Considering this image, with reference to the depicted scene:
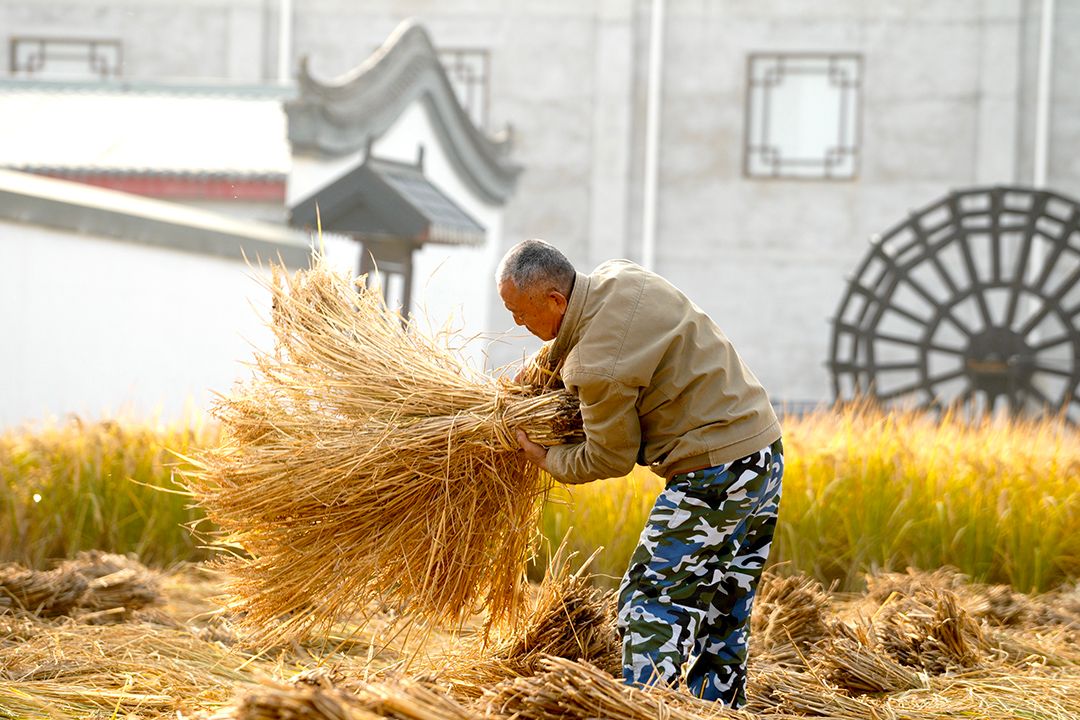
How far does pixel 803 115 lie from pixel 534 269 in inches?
601

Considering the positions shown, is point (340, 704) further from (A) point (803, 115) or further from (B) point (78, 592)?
(A) point (803, 115)

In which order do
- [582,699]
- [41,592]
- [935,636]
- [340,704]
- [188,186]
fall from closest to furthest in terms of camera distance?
1. [340,704]
2. [582,699]
3. [935,636]
4. [41,592]
5. [188,186]

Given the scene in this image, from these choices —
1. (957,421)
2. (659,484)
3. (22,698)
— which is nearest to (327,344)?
(22,698)

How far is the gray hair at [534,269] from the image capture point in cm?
361

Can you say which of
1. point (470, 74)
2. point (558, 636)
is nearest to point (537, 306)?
point (558, 636)

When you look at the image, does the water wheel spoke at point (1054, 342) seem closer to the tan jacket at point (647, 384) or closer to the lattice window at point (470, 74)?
the lattice window at point (470, 74)

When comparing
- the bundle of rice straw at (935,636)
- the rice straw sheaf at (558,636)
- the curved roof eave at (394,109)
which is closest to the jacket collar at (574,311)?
the rice straw sheaf at (558,636)

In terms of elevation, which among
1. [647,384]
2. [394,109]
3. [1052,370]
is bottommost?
[1052,370]

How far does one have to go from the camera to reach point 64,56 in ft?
62.8

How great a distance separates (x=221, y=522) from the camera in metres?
4.03

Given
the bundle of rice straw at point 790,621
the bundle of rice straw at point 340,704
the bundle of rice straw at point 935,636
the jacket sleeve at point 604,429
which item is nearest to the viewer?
the bundle of rice straw at point 340,704

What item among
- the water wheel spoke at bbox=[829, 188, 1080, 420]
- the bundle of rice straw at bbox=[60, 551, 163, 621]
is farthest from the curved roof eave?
the bundle of rice straw at bbox=[60, 551, 163, 621]

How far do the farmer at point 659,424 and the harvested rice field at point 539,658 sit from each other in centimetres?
28

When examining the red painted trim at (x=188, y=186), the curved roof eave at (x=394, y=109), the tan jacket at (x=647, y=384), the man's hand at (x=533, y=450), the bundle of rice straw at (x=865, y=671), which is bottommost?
the bundle of rice straw at (x=865, y=671)
